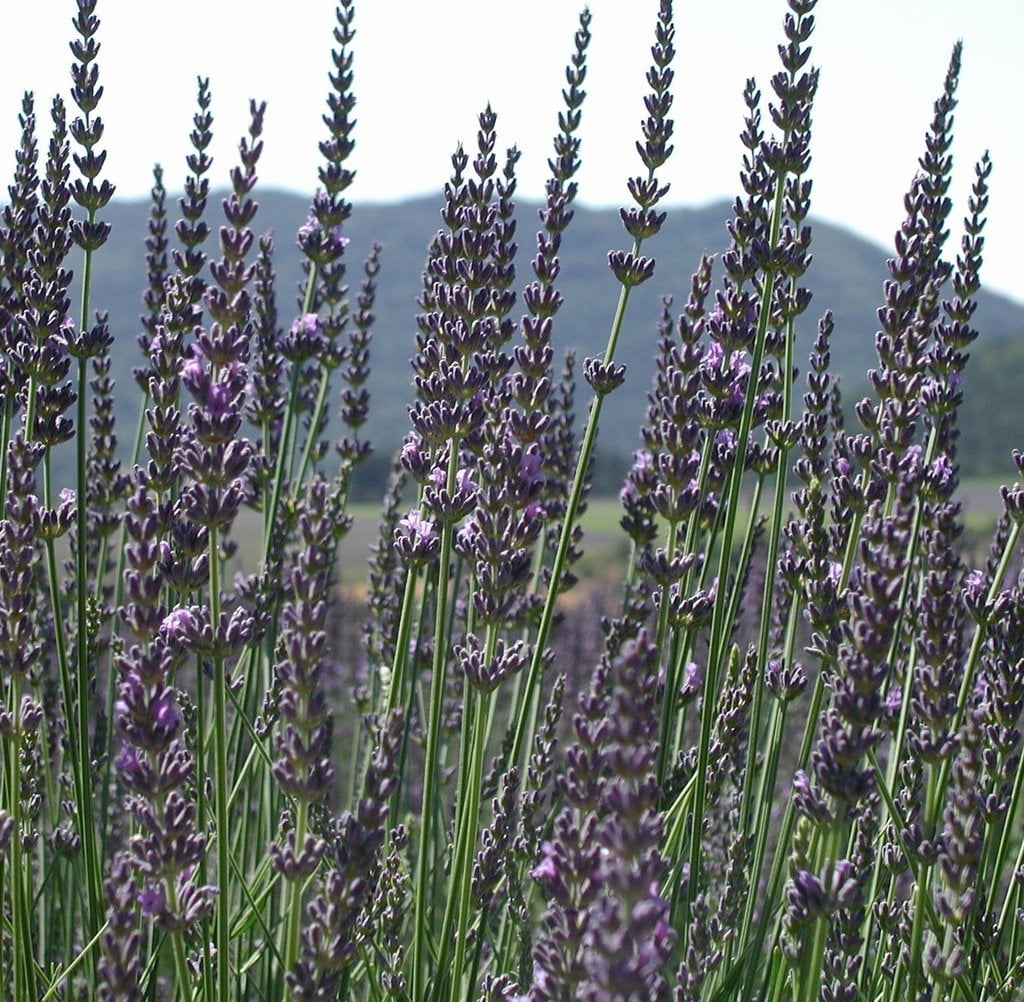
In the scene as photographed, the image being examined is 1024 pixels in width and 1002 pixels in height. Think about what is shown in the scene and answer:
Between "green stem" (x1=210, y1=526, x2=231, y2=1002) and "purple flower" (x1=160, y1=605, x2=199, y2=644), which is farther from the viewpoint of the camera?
"purple flower" (x1=160, y1=605, x2=199, y2=644)

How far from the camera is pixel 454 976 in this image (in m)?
2.37

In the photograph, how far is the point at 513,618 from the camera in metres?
4.14

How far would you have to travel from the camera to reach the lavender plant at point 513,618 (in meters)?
1.87

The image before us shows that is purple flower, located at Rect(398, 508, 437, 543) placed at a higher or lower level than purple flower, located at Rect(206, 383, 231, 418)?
lower

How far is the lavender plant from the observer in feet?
6.13

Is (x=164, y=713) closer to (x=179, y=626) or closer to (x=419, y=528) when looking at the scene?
(x=179, y=626)

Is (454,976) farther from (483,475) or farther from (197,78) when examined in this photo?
(197,78)

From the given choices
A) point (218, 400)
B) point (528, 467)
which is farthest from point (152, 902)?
point (528, 467)

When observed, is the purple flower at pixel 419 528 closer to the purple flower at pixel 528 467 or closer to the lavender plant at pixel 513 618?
the lavender plant at pixel 513 618

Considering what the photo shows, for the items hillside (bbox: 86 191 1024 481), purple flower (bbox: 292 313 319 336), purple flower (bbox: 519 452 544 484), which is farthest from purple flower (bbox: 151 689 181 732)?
hillside (bbox: 86 191 1024 481)

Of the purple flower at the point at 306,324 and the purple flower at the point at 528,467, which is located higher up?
the purple flower at the point at 306,324

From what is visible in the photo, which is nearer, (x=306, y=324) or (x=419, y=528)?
(x=419, y=528)

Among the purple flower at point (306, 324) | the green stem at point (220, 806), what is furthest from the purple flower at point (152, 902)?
the purple flower at point (306, 324)

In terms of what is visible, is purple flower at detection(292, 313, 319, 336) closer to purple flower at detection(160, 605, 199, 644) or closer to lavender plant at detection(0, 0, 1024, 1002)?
lavender plant at detection(0, 0, 1024, 1002)
